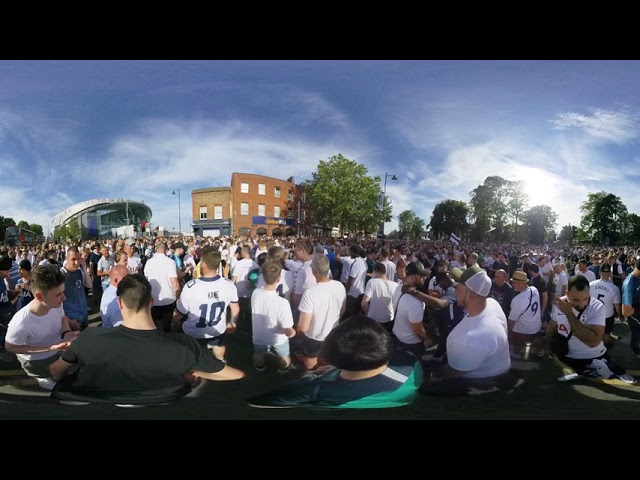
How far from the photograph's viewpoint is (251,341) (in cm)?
257

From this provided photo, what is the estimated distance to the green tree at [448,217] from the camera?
234 cm

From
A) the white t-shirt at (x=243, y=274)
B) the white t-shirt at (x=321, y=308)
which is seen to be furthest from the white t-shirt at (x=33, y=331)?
the white t-shirt at (x=243, y=274)

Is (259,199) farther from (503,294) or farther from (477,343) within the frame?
(503,294)

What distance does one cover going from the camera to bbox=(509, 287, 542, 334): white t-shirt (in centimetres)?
310

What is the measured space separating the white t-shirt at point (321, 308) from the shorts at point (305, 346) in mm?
31

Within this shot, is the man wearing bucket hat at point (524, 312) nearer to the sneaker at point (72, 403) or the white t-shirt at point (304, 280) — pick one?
the white t-shirt at point (304, 280)

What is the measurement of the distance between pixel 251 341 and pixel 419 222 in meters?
1.61

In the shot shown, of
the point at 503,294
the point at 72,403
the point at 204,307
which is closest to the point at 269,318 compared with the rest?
the point at 204,307

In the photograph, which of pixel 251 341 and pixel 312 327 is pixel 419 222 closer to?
pixel 312 327

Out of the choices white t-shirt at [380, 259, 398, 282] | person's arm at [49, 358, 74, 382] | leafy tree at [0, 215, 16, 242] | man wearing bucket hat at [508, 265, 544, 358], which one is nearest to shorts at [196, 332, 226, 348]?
person's arm at [49, 358, 74, 382]

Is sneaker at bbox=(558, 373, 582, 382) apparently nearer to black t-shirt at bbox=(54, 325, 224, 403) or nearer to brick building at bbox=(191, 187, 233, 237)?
black t-shirt at bbox=(54, 325, 224, 403)

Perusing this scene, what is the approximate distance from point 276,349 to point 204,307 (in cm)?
63

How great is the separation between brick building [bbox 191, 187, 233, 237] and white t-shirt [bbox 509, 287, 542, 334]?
2782 mm

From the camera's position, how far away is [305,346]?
238 centimetres
